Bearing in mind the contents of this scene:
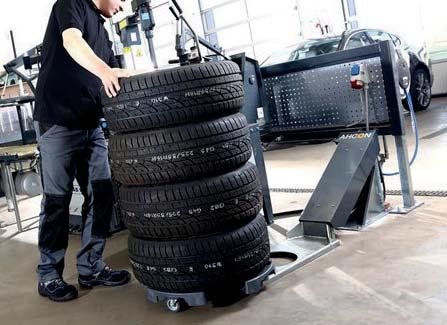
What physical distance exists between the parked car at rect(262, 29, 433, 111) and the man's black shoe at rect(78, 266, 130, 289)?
3717mm

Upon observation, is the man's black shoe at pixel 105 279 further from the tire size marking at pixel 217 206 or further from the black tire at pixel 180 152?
the tire size marking at pixel 217 206

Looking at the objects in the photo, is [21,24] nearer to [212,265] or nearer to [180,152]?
[180,152]

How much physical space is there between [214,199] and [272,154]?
417cm

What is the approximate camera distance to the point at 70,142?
7.68ft

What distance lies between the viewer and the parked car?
20.0 feet

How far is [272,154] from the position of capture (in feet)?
19.9

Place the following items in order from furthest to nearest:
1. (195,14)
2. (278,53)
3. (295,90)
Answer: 1. (195,14)
2. (278,53)
3. (295,90)

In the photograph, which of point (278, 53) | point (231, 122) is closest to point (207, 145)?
point (231, 122)

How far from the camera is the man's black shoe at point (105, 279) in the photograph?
2500 millimetres

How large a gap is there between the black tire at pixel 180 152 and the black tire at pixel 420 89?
19.7 feet

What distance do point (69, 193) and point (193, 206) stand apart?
79 centimetres

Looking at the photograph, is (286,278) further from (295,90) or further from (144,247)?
(295,90)

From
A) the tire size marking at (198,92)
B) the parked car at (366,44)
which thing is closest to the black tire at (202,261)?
the tire size marking at (198,92)

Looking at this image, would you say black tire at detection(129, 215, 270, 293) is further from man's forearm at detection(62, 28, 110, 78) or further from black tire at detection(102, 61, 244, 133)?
man's forearm at detection(62, 28, 110, 78)
